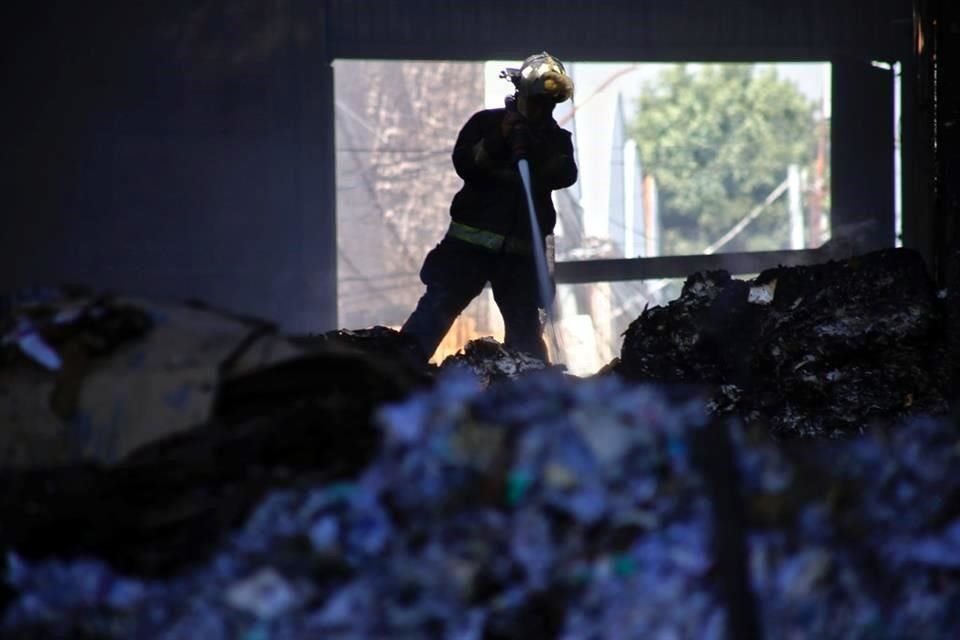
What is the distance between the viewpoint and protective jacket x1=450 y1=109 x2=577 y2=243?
6340 mm

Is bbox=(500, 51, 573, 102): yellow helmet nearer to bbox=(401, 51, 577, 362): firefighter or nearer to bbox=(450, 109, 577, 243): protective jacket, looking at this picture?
bbox=(401, 51, 577, 362): firefighter

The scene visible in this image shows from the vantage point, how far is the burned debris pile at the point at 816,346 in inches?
210

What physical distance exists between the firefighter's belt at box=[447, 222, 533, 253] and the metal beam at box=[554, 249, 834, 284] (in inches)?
110

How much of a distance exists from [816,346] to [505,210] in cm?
171

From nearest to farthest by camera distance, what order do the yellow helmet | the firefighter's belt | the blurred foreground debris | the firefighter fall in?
1. the blurred foreground debris
2. the yellow helmet
3. the firefighter
4. the firefighter's belt

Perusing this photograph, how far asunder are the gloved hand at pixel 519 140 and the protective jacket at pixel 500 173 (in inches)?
1.3

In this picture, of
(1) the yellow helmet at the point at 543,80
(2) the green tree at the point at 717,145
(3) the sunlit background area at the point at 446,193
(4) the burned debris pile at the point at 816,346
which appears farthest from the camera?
(2) the green tree at the point at 717,145

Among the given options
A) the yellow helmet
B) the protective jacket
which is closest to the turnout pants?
the protective jacket

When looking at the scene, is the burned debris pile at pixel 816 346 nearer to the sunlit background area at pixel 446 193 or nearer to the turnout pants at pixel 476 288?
the turnout pants at pixel 476 288

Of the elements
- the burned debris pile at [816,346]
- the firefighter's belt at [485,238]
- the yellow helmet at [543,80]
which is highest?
the yellow helmet at [543,80]

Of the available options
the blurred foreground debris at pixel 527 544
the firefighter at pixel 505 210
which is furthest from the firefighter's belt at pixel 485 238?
the blurred foreground debris at pixel 527 544

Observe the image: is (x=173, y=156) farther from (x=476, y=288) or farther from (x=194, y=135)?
(x=476, y=288)

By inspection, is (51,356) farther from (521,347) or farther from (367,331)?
(521,347)

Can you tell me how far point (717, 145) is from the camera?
32281 millimetres
